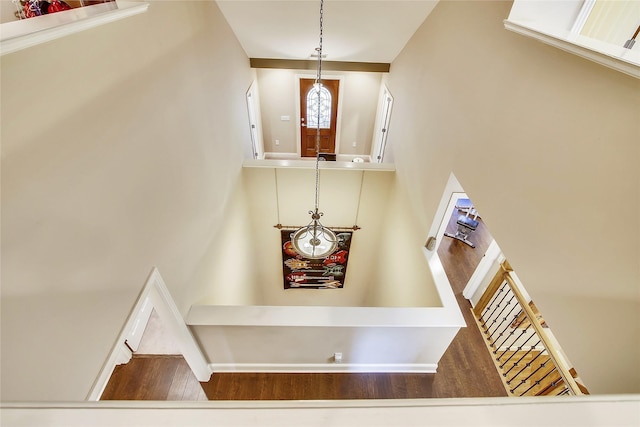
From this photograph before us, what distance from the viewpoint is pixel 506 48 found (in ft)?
5.81

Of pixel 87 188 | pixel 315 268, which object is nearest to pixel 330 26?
pixel 87 188

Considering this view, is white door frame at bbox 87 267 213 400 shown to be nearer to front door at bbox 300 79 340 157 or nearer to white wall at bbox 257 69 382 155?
white wall at bbox 257 69 382 155

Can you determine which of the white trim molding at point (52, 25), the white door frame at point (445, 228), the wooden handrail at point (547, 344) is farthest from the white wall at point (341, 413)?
the wooden handrail at point (547, 344)

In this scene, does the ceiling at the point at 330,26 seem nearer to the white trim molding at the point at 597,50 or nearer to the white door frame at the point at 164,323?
the white trim molding at the point at 597,50

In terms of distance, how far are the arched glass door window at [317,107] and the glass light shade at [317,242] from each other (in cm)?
531

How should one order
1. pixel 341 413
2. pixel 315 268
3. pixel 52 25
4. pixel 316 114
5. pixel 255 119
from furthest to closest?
pixel 316 114, pixel 255 119, pixel 315 268, pixel 52 25, pixel 341 413

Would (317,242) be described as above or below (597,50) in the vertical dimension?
above

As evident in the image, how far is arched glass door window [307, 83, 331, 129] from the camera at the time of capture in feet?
22.5

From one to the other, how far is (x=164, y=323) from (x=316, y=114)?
6280 mm

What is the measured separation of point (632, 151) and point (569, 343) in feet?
3.20

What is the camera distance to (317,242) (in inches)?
95.8

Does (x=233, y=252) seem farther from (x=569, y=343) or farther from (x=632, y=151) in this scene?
(x=632, y=151)

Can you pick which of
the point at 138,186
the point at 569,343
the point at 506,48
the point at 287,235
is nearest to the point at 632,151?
the point at 569,343

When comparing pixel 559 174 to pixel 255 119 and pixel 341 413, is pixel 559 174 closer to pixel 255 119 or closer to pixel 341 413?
pixel 341 413
